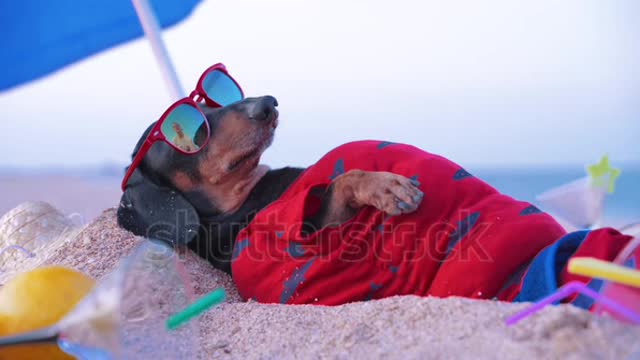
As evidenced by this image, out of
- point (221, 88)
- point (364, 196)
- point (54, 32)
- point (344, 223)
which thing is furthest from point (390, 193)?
point (54, 32)

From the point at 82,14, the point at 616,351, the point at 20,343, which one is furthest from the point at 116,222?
the point at 616,351

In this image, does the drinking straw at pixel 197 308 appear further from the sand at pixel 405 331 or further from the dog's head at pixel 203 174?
the dog's head at pixel 203 174

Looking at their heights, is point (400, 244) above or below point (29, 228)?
below

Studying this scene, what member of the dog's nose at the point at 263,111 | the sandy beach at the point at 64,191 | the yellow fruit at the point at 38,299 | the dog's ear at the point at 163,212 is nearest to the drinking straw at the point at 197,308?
the yellow fruit at the point at 38,299

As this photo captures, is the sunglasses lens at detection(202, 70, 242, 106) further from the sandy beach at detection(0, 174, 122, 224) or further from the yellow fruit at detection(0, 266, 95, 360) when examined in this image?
the sandy beach at detection(0, 174, 122, 224)

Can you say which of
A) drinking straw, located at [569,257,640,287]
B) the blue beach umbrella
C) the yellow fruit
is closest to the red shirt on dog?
the yellow fruit

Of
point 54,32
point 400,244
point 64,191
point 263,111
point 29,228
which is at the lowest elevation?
point 64,191

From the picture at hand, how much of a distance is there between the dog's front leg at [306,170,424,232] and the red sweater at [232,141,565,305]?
31 millimetres

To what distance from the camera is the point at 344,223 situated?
85.3 inches

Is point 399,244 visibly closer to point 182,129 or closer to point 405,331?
point 405,331

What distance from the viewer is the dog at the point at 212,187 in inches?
94.7

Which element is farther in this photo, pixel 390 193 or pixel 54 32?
pixel 54 32

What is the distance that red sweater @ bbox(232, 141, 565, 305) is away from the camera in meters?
1.93

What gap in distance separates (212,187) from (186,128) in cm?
21
